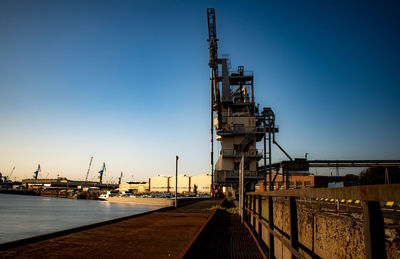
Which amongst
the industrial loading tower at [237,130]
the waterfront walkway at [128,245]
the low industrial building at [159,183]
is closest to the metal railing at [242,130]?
the industrial loading tower at [237,130]

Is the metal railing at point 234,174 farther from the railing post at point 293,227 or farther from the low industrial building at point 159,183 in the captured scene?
the low industrial building at point 159,183

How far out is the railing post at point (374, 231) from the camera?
67.7 inches

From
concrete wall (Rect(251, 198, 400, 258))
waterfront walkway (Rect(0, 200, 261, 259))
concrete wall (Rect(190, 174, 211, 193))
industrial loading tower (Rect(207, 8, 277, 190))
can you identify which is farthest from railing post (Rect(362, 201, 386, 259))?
concrete wall (Rect(190, 174, 211, 193))

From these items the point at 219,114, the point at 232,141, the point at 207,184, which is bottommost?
the point at 207,184

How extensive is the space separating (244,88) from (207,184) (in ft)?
410

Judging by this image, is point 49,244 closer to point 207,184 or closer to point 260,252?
Result: point 260,252

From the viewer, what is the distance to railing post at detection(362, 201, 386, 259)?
172 cm

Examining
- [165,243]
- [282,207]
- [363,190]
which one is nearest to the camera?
[363,190]

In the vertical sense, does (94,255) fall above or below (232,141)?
below

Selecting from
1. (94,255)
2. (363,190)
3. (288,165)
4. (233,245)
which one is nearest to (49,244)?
(94,255)

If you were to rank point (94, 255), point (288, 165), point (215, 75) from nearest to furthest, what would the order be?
point (94, 255)
point (288, 165)
point (215, 75)

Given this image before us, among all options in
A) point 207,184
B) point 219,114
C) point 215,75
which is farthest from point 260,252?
point 207,184

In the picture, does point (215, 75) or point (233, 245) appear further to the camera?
point (215, 75)

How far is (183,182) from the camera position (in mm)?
171250
